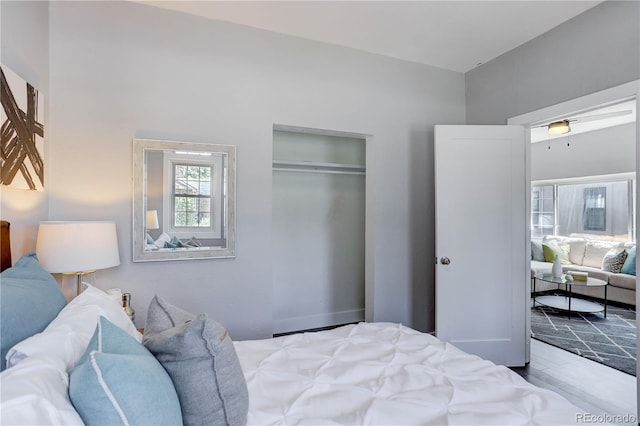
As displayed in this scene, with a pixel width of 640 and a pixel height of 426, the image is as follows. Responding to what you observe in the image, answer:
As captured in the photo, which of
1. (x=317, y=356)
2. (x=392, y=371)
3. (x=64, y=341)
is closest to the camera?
(x=64, y=341)

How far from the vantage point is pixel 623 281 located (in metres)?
4.72

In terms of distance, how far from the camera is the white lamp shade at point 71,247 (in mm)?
1797

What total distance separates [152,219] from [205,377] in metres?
1.70

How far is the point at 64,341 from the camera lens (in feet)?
3.22

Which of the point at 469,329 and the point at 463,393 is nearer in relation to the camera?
the point at 463,393

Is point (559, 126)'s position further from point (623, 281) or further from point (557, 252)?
point (557, 252)

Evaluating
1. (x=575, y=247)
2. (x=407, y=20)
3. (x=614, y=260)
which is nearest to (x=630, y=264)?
(x=614, y=260)

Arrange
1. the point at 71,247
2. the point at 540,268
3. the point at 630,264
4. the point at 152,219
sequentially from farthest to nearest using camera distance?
the point at 540,268
the point at 630,264
the point at 152,219
the point at 71,247

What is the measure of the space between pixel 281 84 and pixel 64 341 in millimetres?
2374

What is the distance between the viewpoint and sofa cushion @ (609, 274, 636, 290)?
4.59 meters

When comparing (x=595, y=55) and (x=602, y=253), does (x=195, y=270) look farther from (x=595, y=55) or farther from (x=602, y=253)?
(x=602, y=253)

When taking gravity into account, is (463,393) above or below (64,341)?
below

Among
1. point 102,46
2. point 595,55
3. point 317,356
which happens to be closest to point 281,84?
point 102,46

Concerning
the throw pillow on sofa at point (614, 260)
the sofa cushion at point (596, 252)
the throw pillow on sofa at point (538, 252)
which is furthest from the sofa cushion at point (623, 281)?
the throw pillow on sofa at point (538, 252)
